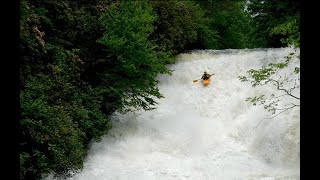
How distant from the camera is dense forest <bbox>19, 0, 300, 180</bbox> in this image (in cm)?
870

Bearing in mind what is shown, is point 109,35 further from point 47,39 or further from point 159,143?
point 159,143

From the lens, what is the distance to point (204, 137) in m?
12.4

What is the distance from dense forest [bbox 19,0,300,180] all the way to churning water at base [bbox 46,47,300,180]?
0.68 metres

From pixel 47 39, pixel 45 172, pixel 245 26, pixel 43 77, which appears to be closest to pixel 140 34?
pixel 47 39

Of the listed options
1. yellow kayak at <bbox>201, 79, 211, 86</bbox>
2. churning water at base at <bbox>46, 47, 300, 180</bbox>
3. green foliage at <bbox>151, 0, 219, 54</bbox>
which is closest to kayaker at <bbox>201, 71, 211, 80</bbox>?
yellow kayak at <bbox>201, 79, 211, 86</bbox>

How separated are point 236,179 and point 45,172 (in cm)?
454

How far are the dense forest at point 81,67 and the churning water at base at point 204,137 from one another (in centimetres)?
68

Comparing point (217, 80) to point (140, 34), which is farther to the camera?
point (217, 80)

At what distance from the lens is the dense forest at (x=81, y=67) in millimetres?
8703

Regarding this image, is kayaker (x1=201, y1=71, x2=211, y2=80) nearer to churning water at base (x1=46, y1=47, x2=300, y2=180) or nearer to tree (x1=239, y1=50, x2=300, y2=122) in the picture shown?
churning water at base (x1=46, y1=47, x2=300, y2=180)

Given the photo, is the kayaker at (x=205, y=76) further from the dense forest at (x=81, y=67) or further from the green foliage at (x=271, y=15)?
the green foliage at (x=271, y=15)

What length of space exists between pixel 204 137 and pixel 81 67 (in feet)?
14.2

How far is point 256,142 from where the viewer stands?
11.8 meters

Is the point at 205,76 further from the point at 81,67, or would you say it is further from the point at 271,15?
the point at 271,15
